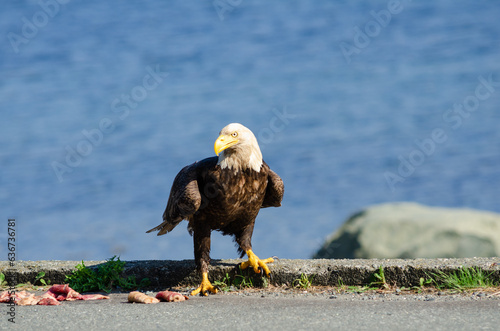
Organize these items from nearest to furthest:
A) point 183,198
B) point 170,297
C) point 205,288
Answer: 1. point 170,297
2. point 183,198
3. point 205,288

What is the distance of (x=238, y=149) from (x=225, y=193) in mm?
424

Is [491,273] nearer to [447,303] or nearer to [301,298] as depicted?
[447,303]

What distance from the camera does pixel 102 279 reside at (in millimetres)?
6152

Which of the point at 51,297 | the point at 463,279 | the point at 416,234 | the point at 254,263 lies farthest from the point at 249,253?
the point at 416,234

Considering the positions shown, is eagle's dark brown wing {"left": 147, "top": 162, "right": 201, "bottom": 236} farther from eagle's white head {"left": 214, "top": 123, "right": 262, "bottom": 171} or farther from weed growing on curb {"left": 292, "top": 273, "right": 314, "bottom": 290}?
weed growing on curb {"left": 292, "top": 273, "right": 314, "bottom": 290}

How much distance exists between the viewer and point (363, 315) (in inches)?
170

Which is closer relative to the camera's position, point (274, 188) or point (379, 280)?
point (379, 280)

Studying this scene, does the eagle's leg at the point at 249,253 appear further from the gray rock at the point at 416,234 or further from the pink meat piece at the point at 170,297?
the gray rock at the point at 416,234

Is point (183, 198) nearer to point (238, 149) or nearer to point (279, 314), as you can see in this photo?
point (238, 149)

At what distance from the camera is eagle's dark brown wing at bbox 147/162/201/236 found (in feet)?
18.2

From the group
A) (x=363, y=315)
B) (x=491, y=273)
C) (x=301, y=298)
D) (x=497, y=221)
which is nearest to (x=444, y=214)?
(x=497, y=221)

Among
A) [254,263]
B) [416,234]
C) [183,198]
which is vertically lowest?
[254,263]

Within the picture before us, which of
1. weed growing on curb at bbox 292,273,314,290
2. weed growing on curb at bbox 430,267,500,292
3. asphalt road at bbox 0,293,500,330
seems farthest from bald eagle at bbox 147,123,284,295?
weed growing on curb at bbox 430,267,500,292

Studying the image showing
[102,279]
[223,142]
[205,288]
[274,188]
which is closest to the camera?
[223,142]
